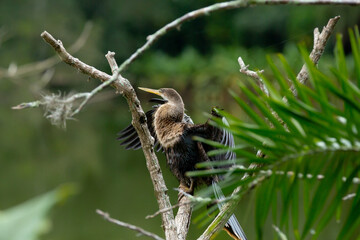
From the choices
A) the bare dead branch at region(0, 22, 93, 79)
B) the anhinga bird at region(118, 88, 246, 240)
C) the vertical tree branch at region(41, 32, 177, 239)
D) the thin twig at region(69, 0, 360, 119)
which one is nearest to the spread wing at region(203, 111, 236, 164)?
the anhinga bird at region(118, 88, 246, 240)

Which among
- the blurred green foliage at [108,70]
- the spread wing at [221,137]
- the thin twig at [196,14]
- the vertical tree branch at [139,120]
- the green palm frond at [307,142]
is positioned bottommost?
the green palm frond at [307,142]

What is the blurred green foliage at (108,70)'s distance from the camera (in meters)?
9.63

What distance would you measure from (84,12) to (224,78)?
722cm

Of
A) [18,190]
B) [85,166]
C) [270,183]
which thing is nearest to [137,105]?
[270,183]

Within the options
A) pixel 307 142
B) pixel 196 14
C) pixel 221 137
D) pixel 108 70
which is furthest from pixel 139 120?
pixel 108 70

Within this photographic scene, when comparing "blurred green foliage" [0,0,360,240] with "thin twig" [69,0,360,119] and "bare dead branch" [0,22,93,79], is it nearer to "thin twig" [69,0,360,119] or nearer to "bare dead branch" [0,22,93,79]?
"bare dead branch" [0,22,93,79]

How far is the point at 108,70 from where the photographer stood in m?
21.0

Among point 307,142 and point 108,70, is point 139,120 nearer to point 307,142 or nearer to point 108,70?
point 307,142

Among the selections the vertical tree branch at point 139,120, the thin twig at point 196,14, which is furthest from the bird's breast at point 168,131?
the thin twig at point 196,14

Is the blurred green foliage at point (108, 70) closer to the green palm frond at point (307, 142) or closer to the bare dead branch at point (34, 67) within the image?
the bare dead branch at point (34, 67)

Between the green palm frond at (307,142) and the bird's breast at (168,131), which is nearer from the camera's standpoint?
the green palm frond at (307,142)

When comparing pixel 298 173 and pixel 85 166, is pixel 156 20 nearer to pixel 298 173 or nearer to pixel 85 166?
pixel 85 166

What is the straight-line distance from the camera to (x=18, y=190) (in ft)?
33.6

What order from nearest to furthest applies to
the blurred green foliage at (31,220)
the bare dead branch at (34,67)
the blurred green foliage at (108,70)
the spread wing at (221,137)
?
the blurred green foliage at (31,220), the spread wing at (221,137), the bare dead branch at (34,67), the blurred green foliage at (108,70)
